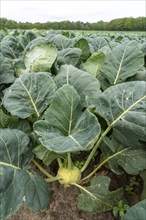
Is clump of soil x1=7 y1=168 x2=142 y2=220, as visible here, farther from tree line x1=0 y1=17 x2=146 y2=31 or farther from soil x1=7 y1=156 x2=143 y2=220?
tree line x1=0 y1=17 x2=146 y2=31

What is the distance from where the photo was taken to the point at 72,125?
125 centimetres

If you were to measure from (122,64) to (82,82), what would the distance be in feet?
0.89

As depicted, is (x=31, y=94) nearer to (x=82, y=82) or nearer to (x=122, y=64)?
(x=82, y=82)

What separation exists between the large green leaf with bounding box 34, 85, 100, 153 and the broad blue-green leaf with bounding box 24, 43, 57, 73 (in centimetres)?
40

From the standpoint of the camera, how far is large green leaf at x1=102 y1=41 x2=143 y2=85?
→ 1.51 metres

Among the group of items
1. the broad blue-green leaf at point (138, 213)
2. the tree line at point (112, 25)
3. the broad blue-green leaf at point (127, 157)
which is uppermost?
the broad blue-green leaf at point (138, 213)

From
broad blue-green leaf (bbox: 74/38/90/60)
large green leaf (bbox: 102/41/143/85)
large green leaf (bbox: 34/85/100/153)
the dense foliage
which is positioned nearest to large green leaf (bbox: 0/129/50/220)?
the dense foliage

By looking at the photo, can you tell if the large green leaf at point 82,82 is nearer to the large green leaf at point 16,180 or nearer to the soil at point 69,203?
the large green leaf at point 16,180

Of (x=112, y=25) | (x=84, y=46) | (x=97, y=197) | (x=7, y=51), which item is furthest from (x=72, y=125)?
(x=112, y=25)

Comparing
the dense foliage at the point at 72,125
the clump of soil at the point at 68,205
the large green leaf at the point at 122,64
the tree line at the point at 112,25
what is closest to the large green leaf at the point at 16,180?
the dense foliage at the point at 72,125

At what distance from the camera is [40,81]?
1.40 metres

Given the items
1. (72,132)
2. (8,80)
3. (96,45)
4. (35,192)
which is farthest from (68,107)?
(96,45)

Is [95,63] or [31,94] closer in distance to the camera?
[31,94]

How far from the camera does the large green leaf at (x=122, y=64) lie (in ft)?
4.95
